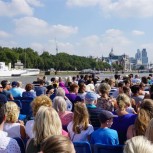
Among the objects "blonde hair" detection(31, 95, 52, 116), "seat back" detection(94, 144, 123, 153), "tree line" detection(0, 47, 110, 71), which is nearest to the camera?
"seat back" detection(94, 144, 123, 153)

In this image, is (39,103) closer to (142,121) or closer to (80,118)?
(80,118)

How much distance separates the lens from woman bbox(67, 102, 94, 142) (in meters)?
5.93

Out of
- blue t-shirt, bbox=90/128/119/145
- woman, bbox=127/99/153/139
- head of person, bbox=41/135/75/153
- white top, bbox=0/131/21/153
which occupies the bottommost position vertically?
blue t-shirt, bbox=90/128/119/145

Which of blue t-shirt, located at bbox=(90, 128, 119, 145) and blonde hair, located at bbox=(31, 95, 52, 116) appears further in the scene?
blonde hair, located at bbox=(31, 95, 52, 116)

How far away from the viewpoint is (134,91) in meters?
9.88

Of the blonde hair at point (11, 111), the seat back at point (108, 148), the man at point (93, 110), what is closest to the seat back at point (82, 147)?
the seat back at point (108, 148)

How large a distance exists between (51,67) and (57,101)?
15371 cm

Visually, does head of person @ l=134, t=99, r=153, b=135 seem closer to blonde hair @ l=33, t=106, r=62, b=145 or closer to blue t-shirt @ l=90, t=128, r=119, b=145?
blue t-shirt @ l=90, t=128, r=119, b=145

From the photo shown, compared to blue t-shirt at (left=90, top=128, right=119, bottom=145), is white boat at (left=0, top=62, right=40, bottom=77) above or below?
below

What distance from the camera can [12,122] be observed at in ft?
19.9

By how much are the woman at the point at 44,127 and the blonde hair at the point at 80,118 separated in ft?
4.49

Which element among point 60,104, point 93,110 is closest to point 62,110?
point 60,104

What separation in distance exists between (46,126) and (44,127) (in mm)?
28

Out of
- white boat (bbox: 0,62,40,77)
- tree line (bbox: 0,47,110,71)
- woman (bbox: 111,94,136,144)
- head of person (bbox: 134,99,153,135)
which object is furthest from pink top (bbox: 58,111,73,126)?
tree line (bbox: 0,47,110,71)
